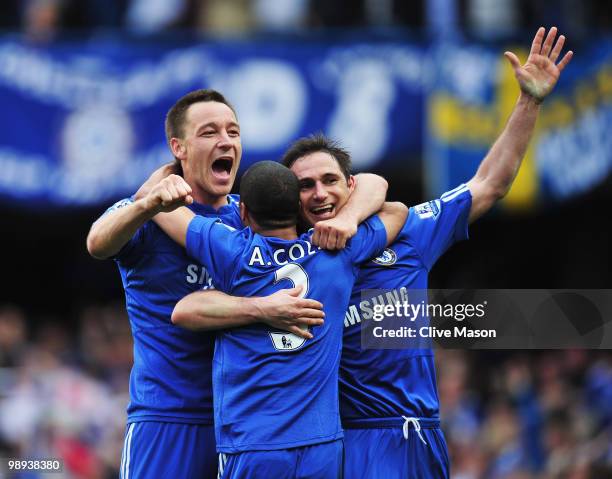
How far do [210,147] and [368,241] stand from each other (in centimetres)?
90

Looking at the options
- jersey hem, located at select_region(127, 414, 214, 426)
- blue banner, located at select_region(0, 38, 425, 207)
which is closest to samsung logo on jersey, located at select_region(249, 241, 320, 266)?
jersey hem, located at select_region(127, 414, 214, 426)

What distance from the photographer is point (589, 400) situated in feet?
36.6

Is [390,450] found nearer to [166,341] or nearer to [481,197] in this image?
[166,341]

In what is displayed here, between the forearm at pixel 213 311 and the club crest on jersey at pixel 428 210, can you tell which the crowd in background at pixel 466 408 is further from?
the forearm at pixel 213 311

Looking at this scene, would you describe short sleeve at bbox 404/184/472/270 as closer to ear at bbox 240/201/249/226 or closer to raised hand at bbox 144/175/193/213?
ear at bbox 240/201/249/226

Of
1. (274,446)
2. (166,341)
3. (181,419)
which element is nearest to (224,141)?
(166,341)

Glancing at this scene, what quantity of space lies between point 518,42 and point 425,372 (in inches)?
293

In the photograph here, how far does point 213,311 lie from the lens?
5.14 metres

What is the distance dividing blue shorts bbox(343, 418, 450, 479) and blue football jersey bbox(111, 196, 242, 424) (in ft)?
2.21

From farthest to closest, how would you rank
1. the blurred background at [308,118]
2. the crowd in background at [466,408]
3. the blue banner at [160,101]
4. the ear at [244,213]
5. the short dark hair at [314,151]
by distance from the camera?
the blue banner at [160,101] < the blurred background at [308,118] < the crowd in background at [466,408] < the short dark hair at [314,151] < the ear at [244,213]

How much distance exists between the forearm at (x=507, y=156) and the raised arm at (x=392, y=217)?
14.9 inches

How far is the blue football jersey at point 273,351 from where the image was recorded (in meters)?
5.01

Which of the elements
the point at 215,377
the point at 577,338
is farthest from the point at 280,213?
the point at 577,338

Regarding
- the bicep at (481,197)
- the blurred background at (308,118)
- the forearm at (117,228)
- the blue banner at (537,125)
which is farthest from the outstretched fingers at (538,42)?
the blue banner at (537,125)
